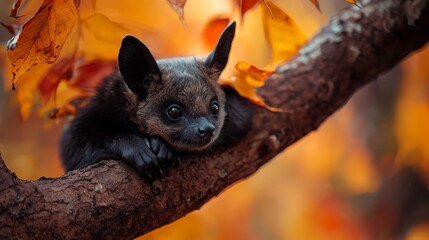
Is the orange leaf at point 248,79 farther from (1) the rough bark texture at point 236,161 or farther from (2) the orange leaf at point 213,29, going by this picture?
(2) the orange leaf at point 213,29

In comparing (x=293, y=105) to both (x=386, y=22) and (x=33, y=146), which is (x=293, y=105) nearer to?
(x=386, y=22)

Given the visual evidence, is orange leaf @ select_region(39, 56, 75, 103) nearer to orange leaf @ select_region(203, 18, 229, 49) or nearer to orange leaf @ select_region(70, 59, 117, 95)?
orange leaf @ select_region(70, 59, 117, 95)

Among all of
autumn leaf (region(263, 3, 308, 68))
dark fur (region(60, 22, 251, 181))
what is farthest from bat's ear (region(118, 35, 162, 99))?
autumn leaf (region(263, 3, 308, 68))

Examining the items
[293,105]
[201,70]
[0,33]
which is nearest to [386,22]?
[293,105]

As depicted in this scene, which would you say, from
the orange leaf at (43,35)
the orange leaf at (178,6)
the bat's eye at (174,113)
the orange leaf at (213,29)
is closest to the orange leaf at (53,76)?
the bat's eye at (174,113)

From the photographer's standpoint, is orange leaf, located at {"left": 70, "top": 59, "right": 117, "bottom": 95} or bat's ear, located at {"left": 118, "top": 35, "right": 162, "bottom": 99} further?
orange leaf, located at {"left": 70, "top": 59, "right": 117, "bottom": 95}

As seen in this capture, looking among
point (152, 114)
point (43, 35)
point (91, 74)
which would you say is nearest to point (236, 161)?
point (152, 114)
